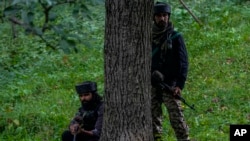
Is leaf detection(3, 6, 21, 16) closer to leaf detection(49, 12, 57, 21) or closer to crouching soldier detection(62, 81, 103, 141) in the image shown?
leaf detection(49, 12, 57, 21)

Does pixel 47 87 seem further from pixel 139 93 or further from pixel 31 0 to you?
pixel 31 0

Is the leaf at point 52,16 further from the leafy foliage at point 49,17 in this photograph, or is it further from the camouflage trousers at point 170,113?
the camouflage trousers at point 170,113

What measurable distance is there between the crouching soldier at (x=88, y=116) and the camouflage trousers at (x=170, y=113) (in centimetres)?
63

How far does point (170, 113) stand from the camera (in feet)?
21.4

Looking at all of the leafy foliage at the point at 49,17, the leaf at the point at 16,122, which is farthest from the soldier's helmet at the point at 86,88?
the leafy foliage at the point at 49,17

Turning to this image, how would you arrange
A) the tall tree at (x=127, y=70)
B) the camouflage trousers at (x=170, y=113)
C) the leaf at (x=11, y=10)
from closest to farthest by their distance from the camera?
the leaf at (x=11, y=10), the tall tree at (x=127, y=70), the camouflage trousers at (x=170, y=113)

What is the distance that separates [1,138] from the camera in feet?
27.5

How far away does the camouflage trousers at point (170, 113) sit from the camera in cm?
645

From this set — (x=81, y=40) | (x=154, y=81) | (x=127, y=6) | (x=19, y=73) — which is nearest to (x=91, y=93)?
(x=154, y=81)

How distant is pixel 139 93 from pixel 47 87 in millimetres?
5454

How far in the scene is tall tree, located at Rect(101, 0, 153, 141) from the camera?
538cm

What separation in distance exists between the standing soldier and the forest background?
727mm

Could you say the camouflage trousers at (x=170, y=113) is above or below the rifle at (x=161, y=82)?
below

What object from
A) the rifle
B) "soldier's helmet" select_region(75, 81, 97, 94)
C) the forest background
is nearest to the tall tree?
the forest background
